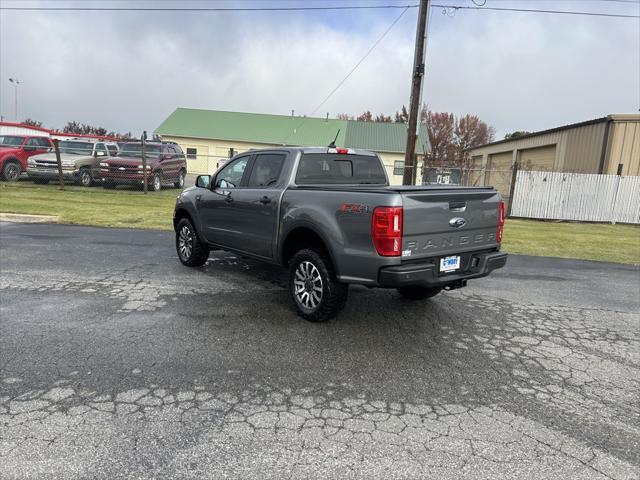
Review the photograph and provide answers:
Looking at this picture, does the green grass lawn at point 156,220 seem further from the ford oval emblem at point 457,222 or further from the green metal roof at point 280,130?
the green metal roof at point 280,130

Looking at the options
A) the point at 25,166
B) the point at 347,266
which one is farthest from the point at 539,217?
the point at 25,166

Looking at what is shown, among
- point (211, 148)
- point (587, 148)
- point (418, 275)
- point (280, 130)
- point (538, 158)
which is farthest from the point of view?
point (280, 130)

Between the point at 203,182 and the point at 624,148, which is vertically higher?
the point at 624,148

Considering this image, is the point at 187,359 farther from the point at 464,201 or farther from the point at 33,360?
the point at 464,201

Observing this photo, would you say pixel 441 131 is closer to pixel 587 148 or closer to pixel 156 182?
pixel 587 148

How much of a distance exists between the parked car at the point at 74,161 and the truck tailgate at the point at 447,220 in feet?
57.5

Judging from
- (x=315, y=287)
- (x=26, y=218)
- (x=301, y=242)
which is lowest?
(x=26, y=218)

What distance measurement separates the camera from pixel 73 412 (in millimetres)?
3014

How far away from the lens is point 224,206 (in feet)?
20.2

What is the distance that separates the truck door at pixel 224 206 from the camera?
6031 mm

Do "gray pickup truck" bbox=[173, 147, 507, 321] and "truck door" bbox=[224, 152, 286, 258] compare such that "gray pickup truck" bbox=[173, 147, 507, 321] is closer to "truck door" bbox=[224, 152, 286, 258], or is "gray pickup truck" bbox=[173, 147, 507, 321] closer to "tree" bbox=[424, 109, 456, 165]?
"truck door" bbox=[224, 152, 286, 258]

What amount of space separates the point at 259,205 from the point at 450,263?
91.3 inches

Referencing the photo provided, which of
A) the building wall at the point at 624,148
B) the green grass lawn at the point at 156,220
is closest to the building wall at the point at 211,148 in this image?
the green grass lawn at the point at 156,220

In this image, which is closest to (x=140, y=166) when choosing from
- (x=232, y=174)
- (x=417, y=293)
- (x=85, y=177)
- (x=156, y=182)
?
(x=156, y=182)
